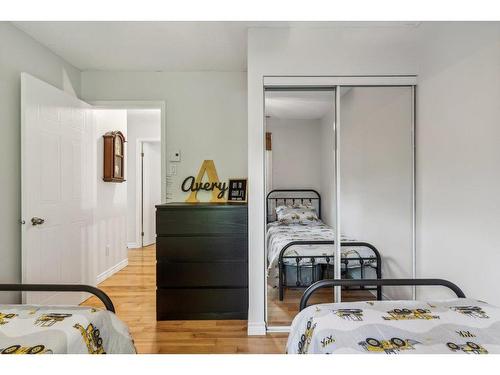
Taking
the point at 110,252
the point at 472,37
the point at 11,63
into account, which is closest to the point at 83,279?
the point at 110,252

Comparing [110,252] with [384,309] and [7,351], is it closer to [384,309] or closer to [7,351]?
[7,351]

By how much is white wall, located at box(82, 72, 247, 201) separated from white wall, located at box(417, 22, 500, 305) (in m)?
1.75

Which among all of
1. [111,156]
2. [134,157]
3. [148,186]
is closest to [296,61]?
[111,156]

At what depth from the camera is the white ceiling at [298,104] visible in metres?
2.60

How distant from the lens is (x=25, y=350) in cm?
101

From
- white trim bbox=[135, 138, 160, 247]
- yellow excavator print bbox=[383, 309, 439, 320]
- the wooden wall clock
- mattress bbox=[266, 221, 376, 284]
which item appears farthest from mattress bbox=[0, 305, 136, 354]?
white trim bbox=[135, 138, 160, 247]

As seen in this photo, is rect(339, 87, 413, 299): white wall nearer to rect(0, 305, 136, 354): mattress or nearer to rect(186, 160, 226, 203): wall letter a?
rect(186, 160, 226, 203): wall letter a

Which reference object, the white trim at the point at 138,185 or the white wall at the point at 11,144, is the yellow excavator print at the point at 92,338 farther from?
the white trim at the point at 138,185

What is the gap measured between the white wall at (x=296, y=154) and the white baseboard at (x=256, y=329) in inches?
43.2

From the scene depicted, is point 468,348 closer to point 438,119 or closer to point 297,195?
point 438,119

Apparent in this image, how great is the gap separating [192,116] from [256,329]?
7.30ft

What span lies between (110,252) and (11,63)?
248 centimetres

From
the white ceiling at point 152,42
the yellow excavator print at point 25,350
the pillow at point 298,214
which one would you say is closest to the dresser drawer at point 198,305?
the pillow at point 298,214
